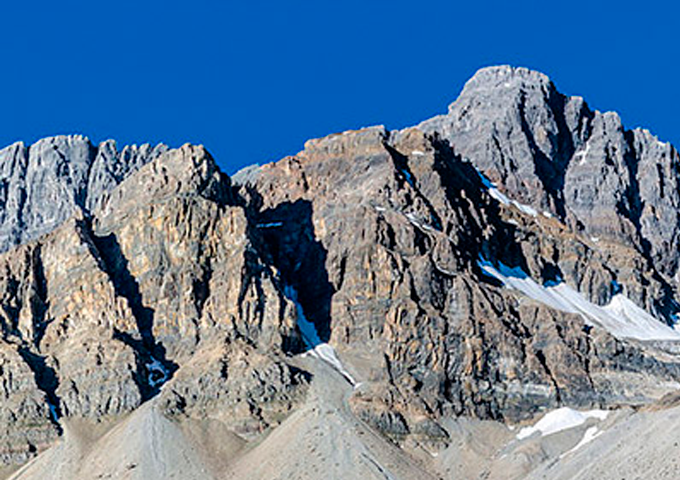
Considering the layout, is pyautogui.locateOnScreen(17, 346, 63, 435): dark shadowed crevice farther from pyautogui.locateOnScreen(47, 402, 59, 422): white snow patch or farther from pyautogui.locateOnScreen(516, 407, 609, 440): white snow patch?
pyautogui.locateOnScreen(516, 407, 609, 440): white snow patch

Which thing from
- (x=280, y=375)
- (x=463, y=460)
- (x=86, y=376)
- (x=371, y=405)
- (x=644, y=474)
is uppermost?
(x=86, y=376)

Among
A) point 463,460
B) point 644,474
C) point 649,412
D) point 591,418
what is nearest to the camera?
point 644,474

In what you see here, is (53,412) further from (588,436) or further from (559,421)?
(588,436)

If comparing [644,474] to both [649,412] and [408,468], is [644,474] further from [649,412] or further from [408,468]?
[408,468]

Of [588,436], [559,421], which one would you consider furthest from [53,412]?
[588,436]

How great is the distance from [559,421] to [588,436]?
11.5 meters

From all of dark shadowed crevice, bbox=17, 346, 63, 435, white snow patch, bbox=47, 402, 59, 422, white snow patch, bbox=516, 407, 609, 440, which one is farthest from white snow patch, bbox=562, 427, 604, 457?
white snow patch, bbox=47, 402, 59, 422

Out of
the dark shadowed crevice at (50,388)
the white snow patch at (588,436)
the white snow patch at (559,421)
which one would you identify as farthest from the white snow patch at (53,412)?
the white snow patch at (588,436)

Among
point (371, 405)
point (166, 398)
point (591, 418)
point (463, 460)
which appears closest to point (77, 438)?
point (166, 398)

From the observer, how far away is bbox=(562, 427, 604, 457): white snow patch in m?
174

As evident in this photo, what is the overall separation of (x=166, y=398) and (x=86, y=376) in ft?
50.2

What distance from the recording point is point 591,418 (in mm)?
194250

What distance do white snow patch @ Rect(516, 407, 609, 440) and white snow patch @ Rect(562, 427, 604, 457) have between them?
15.9ft

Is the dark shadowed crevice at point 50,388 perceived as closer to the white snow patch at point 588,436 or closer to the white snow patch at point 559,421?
the white snow patch at point 559,421
